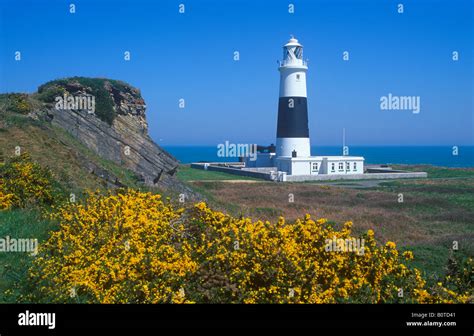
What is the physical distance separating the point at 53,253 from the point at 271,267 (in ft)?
14.0

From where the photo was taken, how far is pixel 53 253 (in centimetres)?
962

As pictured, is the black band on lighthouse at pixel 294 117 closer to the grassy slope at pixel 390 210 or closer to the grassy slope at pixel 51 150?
the grassy slope at pixel 390 210

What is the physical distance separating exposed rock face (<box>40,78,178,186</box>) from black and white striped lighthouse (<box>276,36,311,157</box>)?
29.1 m

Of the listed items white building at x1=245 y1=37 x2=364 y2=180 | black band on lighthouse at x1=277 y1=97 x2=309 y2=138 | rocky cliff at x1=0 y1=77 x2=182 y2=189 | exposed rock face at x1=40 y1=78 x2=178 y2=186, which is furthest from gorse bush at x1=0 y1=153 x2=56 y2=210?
black band on lighthouse at x1=277 y1=97 x2=309 y2=138

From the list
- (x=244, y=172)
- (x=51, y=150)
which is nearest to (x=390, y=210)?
(x=51, y=150)

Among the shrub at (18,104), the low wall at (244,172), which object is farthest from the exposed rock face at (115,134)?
the low wall at (244,172)

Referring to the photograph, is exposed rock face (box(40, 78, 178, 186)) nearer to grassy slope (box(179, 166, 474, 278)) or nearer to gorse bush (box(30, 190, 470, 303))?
grassy slope (box(179, 166, 474, 278))

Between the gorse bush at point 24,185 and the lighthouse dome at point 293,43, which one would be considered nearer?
the gorse bush at point 24,185

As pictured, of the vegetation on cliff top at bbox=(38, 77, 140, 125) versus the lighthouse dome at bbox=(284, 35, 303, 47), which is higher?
the lighthouse dome at bbox=(284, 35, 303, 47)

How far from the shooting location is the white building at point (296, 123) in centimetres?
5731

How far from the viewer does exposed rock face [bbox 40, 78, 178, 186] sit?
2308 centimetres

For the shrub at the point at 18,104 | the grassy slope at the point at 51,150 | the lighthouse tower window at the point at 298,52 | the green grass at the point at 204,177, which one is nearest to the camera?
the grassy slope at the point at 51,150

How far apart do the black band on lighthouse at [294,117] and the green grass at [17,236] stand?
4726 centimetres
